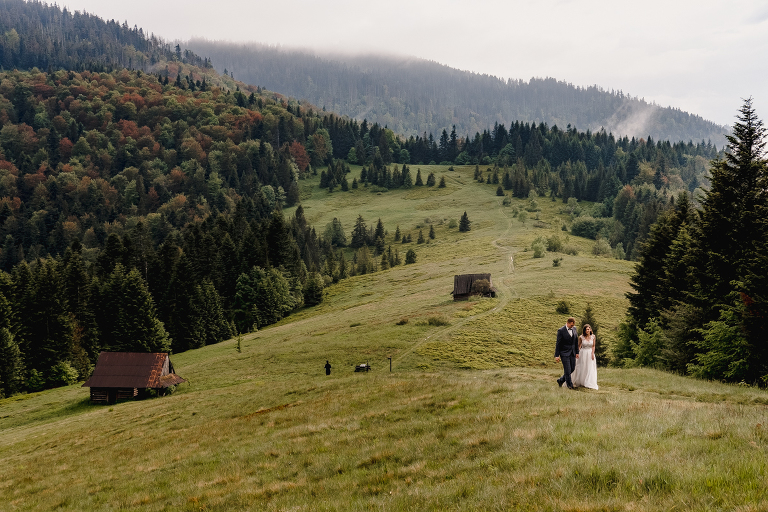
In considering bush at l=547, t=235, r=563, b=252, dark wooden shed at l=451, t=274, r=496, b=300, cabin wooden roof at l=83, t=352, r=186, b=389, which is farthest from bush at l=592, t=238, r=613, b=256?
cabin wooden roof at l=83, t=352, r=186, b=389

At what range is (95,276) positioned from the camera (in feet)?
299

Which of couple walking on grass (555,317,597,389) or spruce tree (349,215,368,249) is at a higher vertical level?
couple walking on grass (555,317,597,389)

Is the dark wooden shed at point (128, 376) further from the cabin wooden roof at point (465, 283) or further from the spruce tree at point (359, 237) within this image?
the spruce tree at point (359, 237)

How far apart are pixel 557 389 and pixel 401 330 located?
45.2m

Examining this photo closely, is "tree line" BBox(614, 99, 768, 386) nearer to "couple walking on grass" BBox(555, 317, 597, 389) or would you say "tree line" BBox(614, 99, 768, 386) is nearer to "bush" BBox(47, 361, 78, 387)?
"couple walking on grass" BBox(555, 317, 597, 389)

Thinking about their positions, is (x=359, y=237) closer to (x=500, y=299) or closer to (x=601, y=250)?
(x=601, y=250)

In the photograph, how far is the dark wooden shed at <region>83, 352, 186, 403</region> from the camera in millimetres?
58031

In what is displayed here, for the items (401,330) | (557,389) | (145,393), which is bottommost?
(145,393)

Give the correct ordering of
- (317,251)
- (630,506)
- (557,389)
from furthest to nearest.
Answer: (317,251) → (557,389) → (630,506)

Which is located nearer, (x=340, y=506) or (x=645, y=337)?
(x=340, y=506)

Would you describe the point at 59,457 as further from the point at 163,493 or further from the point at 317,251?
the point at 317,251

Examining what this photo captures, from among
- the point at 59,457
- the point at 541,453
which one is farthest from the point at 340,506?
the point at 59,457

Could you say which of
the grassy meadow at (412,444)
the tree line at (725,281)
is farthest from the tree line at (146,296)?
the tree line at (725,281)

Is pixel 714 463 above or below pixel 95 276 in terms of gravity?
above
